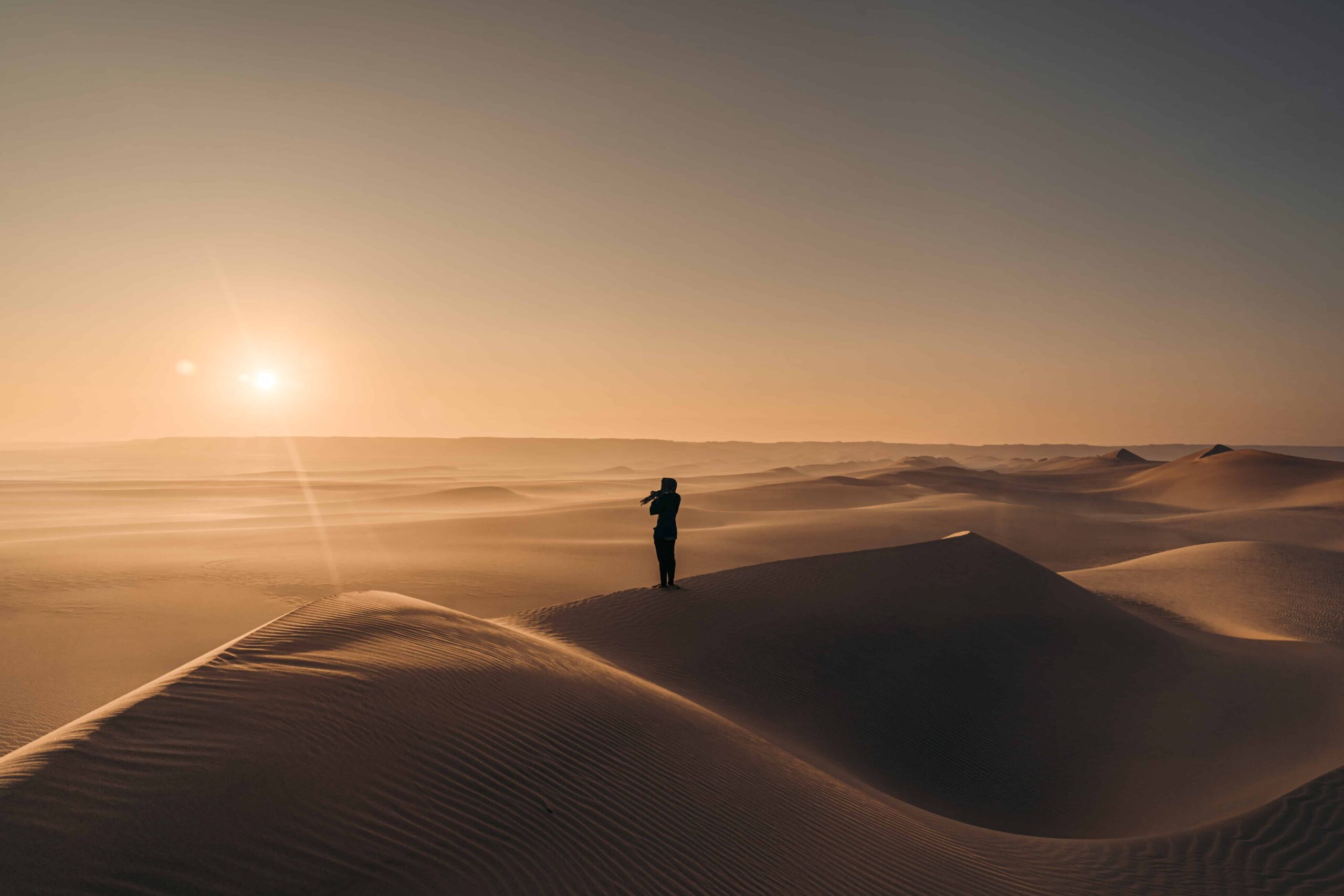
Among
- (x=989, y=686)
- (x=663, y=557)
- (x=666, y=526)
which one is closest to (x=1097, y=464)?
(x=989, y=686)

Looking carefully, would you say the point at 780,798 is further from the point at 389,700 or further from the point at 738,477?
the point at 738,477

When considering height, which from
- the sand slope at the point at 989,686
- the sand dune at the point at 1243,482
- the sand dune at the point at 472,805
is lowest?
the sand dune at the point at 1243,482

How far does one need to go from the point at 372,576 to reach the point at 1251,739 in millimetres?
18429

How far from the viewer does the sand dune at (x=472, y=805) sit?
3449mm

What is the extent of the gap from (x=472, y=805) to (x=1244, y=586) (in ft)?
73.4

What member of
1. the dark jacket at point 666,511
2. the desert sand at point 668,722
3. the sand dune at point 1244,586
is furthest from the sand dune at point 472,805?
the sand dune at point 1244,586

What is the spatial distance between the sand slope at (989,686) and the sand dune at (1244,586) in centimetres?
332

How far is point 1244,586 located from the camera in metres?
18.5

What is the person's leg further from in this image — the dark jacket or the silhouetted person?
the dark jacket

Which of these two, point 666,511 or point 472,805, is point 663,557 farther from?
point 472,805

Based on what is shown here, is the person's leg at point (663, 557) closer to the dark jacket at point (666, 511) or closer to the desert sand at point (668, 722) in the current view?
the dark jacket at point (666, 511)

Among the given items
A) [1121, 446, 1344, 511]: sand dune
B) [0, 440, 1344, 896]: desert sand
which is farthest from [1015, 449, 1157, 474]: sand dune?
[0, 440, 1344, 896]: desert sand

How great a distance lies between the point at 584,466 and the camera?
16600cm

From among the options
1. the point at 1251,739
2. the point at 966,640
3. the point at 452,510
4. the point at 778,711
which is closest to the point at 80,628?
the point at 778,711
